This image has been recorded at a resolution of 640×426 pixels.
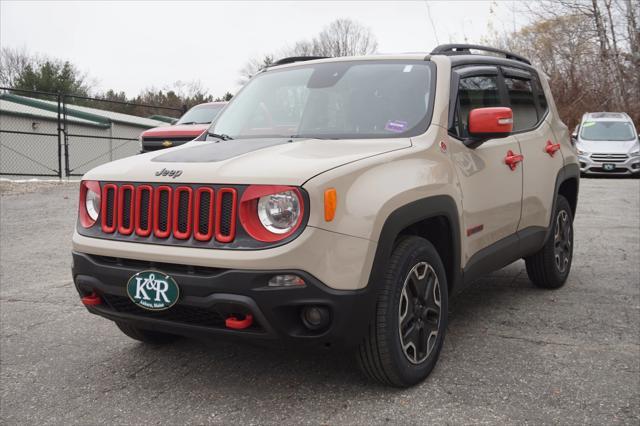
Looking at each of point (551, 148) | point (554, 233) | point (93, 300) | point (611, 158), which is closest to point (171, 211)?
point (93, 300)

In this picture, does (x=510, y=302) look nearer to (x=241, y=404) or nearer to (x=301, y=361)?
(x=301, y=361)

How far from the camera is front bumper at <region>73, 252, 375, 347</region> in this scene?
2.83 meters

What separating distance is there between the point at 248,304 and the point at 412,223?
0.96 metres

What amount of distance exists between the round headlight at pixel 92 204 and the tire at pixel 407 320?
1.52 metres

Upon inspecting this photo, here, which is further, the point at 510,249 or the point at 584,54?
the point at 584,54

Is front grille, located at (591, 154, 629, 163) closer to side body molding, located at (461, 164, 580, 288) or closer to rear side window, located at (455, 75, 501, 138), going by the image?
side body molding, located at (461, 164, 580, 288)

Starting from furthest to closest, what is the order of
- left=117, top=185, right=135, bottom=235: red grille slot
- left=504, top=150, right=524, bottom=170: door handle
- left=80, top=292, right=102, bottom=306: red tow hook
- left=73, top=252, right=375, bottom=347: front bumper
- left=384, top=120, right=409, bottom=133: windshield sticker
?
left=504, top=150, right=524, bottom=170: door handle, left=384, top=120, right=409, bottom=133: windshield sticker, left=80, top=292, right=102, bottom=306: red tow hook, left=117, top=185, right=135, bottom=235: red grille slot, left=73, top=252, right=375, bottom=347: front bumper

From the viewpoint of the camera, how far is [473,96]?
4270 millimetres

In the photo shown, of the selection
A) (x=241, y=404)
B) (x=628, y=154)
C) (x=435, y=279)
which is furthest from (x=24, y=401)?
(x=628, y=154)

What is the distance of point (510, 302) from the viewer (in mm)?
5066

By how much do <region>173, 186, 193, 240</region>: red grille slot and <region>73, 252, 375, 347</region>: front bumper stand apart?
15 cm

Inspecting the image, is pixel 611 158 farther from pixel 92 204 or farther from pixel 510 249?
pixel 92 204

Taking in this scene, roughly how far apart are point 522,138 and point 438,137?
1297 mm

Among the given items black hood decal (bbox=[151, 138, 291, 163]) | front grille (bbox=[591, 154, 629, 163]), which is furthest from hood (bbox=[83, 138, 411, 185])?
front grille (bbox=[591, 154, 629, 163])
